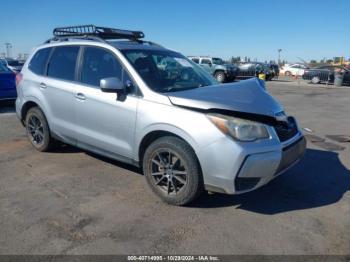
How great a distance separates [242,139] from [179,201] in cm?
101

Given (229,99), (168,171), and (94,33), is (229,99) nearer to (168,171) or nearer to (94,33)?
(168,171)

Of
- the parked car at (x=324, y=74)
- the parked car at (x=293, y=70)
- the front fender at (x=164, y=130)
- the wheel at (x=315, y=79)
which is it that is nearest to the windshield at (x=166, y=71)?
the front fender at (x=164, y=130)

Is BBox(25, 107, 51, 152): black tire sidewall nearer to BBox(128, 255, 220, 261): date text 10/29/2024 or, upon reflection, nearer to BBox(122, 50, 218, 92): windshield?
BBox(122, 50, 218, 92): windshield

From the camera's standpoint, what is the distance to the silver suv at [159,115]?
140 inches

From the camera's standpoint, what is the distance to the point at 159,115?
12.8 ft

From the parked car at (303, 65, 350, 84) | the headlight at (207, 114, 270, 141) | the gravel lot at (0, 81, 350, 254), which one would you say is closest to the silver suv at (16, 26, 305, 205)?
the headlight at (207, 114, 270, 141)

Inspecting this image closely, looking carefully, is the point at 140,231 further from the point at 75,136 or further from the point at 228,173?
the point at 75,136

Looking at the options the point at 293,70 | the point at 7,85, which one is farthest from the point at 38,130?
the point at 293,70

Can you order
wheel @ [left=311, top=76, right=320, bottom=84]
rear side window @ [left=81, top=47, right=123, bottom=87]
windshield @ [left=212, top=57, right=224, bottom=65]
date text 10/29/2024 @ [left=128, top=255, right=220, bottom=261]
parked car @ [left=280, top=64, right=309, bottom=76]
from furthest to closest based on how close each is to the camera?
parked car @ [left=280, top=64, right=309, bottom=76], windshield @ [left=212, top=57, right=224, bottom=65], wheel @ [left=311, top=76, right=320, bottom=84], rear side window @ [left=81, top=47, right=123, bottom=87], date text 10/29/2024 @ [left=128, top=255, right=220, bottom=261]

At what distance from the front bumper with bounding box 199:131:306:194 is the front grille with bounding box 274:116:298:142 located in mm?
147

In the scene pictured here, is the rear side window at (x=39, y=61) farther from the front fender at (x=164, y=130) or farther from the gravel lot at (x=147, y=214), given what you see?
the front fender at (x=164, y=130)

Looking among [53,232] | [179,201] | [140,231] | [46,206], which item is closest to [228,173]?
[179,201]

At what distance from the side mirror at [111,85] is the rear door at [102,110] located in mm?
146

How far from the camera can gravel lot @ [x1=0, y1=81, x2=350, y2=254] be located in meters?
3.20
